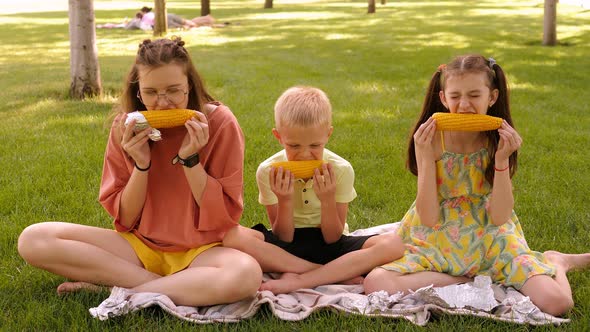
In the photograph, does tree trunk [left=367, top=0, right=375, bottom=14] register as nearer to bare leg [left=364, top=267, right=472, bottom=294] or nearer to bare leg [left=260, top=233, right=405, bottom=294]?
bare leg [left=260, top=233, right=405, bottom=294]

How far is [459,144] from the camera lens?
Answer: 142 inches

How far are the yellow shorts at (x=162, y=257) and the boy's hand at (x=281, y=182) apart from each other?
1.32ft

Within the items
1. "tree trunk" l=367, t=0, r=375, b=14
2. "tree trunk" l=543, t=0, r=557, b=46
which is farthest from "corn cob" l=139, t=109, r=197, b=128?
"tree trunk" l=367, t=0, r=375, b=14

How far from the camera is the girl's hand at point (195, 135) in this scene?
126 inches

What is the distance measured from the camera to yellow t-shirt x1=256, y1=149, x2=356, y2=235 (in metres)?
3.62

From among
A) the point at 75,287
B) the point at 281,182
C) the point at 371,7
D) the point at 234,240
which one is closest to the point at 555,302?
the point at 281,182

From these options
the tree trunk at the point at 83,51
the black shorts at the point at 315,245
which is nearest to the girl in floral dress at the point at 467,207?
the black shorts at the point at 315,245

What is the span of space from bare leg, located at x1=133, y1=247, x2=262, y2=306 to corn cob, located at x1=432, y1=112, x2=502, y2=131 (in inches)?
44.2

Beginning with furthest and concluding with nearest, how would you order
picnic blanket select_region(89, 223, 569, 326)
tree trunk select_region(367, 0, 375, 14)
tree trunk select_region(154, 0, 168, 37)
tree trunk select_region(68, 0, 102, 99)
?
1. tree trunk select_region(367, 0, 375, 14)
2. tree trunk select_region(154, 0, 168, 37)
3. tree trunk select_region(68, 0, 102, 99)
4. picnic blanket select_region(89, 223, 569, 326)

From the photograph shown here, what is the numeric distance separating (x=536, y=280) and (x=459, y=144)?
2.55ft

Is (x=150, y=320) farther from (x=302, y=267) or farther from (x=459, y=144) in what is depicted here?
(x=459, y=144)

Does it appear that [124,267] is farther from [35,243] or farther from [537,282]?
[537,282]

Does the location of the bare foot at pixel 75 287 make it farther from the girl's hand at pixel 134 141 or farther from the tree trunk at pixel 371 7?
the tree trunk at pixel 371 7

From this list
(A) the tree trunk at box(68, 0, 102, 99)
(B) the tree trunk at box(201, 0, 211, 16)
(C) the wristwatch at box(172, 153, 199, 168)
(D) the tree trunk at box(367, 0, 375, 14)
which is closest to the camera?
(C) the wristwatch at box(172, 153, 199, 168)
